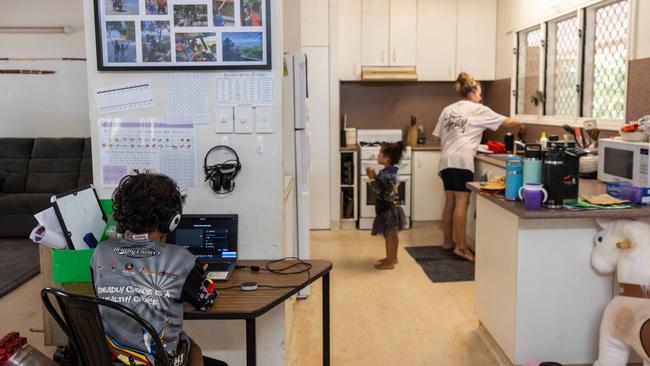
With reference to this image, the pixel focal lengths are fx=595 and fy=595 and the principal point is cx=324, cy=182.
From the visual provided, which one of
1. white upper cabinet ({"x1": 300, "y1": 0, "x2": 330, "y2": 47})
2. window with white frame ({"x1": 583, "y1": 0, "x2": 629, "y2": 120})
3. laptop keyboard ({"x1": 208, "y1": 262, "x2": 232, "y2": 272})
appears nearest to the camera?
laptop keyboard ({"x1": 208, "y1": 262, "x2": 232, "y2": 272})

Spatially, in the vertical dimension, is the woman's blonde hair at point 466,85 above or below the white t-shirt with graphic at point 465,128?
above

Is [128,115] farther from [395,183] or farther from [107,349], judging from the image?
[395,183]

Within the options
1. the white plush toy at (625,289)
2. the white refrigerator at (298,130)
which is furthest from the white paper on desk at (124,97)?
the white plush toy at (625,289)

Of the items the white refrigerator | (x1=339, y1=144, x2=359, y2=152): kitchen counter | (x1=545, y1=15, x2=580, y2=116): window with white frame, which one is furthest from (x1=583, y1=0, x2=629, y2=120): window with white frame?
(x1=339, y1=144, x2=359, y2=152): kitchen counter

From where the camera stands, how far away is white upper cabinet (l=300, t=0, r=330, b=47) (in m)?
5.70

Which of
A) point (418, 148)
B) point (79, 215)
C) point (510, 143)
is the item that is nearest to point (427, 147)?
point (418, 148)

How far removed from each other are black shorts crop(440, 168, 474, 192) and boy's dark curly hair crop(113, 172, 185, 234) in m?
3.47

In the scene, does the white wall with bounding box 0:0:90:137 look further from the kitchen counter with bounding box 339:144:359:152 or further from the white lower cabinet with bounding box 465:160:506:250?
the white lower cabinet with bounding box 465:160:506:250

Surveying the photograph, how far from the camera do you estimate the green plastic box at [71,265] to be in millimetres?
2105

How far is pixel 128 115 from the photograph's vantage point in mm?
2482

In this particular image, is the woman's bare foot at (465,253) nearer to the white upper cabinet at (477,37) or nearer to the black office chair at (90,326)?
the white upper cabinet at (477,37)

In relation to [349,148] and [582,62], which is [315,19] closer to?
[349,148]

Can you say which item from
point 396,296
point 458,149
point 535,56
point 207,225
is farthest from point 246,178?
point 535,56

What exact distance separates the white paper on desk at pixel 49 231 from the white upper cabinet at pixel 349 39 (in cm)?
423
